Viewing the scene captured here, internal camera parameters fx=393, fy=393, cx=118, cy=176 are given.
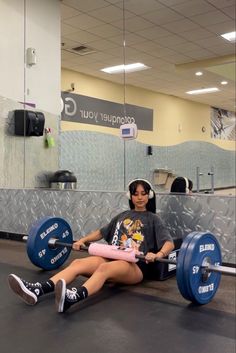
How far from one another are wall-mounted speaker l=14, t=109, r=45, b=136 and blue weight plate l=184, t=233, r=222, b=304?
→ 287 centimetres

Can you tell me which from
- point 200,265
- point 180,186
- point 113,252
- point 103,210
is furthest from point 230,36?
point 200,265

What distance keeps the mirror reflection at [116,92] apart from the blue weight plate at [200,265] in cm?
142

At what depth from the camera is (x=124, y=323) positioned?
83.0 inches

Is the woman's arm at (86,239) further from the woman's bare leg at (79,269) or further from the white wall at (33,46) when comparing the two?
the white wall at (33,46)

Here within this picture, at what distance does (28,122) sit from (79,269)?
253 centimetres

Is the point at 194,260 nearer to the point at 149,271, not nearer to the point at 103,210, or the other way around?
the point at 149,271

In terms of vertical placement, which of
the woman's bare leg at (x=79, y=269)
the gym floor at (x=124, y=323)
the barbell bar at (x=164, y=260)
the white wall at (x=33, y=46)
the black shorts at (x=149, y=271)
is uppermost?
the white wall at (x=33, y=46)

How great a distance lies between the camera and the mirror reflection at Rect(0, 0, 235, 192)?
466 centimetres

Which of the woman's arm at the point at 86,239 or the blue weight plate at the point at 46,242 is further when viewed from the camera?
the blue weight plate at the point at 46,242

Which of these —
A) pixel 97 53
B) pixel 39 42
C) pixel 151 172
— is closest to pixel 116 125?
pixel 151 172

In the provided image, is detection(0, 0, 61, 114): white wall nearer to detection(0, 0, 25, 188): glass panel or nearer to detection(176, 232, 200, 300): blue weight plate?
detection(0, 0, 25, 188): glass panel

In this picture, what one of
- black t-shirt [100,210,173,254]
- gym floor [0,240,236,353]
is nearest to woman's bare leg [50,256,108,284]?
gym floor [0,240,236,353]

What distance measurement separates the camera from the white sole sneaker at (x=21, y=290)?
228cm

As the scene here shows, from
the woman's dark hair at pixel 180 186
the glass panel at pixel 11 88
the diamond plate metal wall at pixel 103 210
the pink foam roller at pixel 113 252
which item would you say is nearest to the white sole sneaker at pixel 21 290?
the pink foam roller at pixel 113 252
